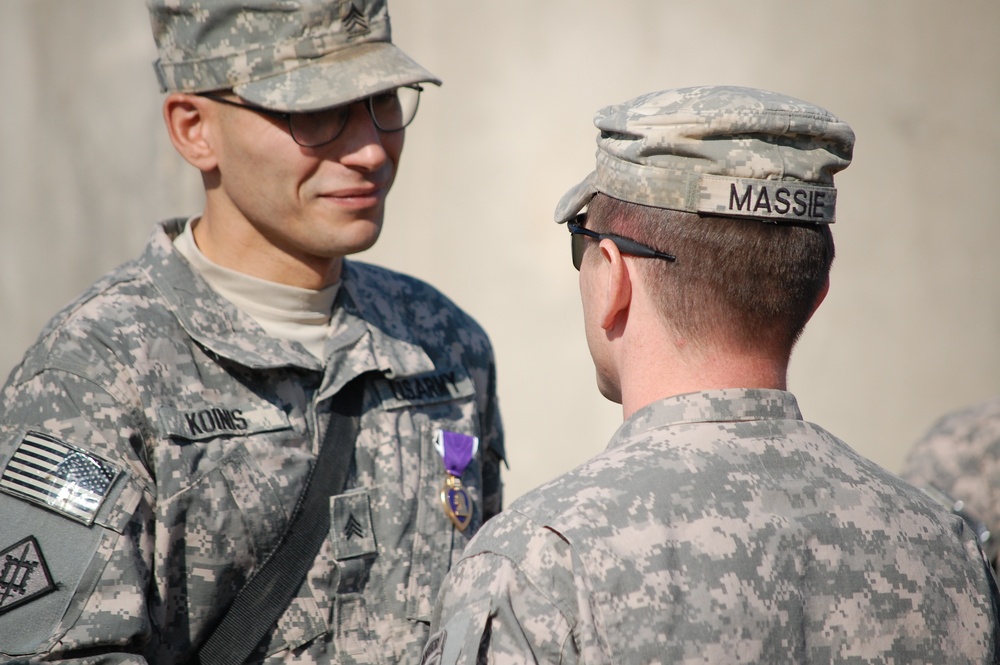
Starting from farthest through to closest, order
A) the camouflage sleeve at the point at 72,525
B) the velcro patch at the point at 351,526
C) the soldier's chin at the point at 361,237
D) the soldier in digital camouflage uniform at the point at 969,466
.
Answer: the soldier in digital camouflage uniform at the point at 969,466
the soldier's chin at the point at 361,237
the velcro patch at the point at 351,526
the camouflage sleeve at the point at 72,525

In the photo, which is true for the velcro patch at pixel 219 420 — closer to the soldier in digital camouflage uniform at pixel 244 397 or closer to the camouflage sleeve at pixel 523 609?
the soldier in digital camouflage uniform at pixel 244 397

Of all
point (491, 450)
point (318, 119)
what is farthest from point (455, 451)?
point (318, 119)

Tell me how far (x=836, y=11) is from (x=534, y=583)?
4.41 m

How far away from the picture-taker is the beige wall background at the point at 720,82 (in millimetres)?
5172

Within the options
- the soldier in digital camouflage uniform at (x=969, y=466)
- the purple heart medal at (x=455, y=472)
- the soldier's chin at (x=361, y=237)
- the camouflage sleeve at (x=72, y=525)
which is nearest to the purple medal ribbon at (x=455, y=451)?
the purple heart medal at (x=455, y=472)

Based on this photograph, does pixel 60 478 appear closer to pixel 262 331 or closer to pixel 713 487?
pixel 262 331

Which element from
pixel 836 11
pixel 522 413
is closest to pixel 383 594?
pixel 522 413

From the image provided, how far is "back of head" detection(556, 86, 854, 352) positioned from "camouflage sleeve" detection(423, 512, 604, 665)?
415 mm

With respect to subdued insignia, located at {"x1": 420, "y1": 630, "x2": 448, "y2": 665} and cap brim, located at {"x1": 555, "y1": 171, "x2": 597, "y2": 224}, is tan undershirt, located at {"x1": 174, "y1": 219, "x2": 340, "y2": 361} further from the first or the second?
subdued insignia, located at {"x1": 420, "y1": 630, "x2": 448, "y2": 665}

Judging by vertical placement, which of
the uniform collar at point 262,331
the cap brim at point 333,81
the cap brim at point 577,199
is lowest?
the uniform collar at point 262,331

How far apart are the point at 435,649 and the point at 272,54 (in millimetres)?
1401

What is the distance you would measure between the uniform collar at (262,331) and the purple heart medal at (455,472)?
0.18 metres

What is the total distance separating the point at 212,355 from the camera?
2314mm

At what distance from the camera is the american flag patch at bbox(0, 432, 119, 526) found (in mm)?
1998
